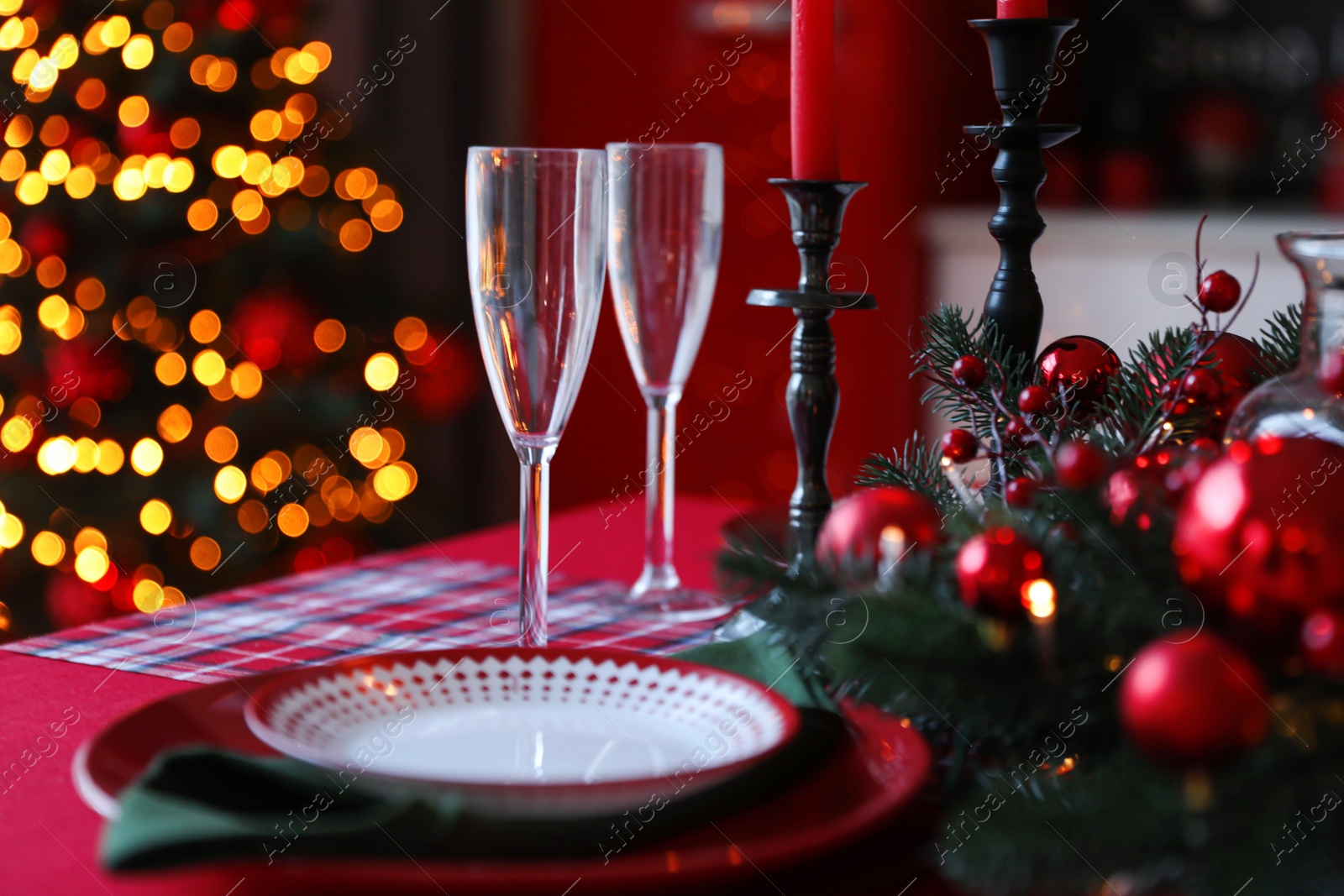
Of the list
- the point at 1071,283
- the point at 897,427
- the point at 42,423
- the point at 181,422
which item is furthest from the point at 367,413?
the point at 1071,283

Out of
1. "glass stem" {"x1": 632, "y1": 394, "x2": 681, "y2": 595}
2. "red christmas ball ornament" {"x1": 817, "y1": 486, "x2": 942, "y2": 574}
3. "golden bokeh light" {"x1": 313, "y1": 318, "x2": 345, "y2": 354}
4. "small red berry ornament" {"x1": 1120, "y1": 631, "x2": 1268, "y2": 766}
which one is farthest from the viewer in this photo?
"golden bokeh light" {"x1": 313, "y1": 318, "x2": 345, "y2": 354}

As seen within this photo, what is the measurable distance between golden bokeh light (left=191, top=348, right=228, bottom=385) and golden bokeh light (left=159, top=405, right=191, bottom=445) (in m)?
0.06

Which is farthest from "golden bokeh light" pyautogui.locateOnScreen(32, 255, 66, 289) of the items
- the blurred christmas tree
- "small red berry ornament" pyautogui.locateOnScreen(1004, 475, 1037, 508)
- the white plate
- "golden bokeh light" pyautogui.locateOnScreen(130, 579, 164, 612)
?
"small red berry ornament" pyautogui.locateOnScreen(1004, 475, 1037, 508)

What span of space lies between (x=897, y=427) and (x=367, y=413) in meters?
1.05

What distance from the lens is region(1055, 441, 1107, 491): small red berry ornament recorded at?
0.40 m

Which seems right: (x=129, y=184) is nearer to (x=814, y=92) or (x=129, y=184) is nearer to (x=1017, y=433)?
(x=814, y=92)

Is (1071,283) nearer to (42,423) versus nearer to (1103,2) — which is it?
(1103,2)

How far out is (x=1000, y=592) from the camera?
379 millimetres

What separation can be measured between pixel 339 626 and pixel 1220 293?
47cm

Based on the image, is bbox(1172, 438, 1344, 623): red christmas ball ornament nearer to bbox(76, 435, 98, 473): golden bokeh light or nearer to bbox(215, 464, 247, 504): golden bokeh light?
bbox(215, 464, 247, 504): golden bokeh light

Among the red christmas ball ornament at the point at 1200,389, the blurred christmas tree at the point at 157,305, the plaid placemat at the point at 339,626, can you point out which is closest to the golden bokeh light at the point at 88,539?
the blurred christmas tree at the point at 157,305

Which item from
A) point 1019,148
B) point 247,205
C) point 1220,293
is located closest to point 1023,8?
point 1019,148

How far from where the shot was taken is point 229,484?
1914 millimetres

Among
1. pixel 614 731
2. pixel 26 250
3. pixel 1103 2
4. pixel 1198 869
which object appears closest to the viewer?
pixel 1198 869
